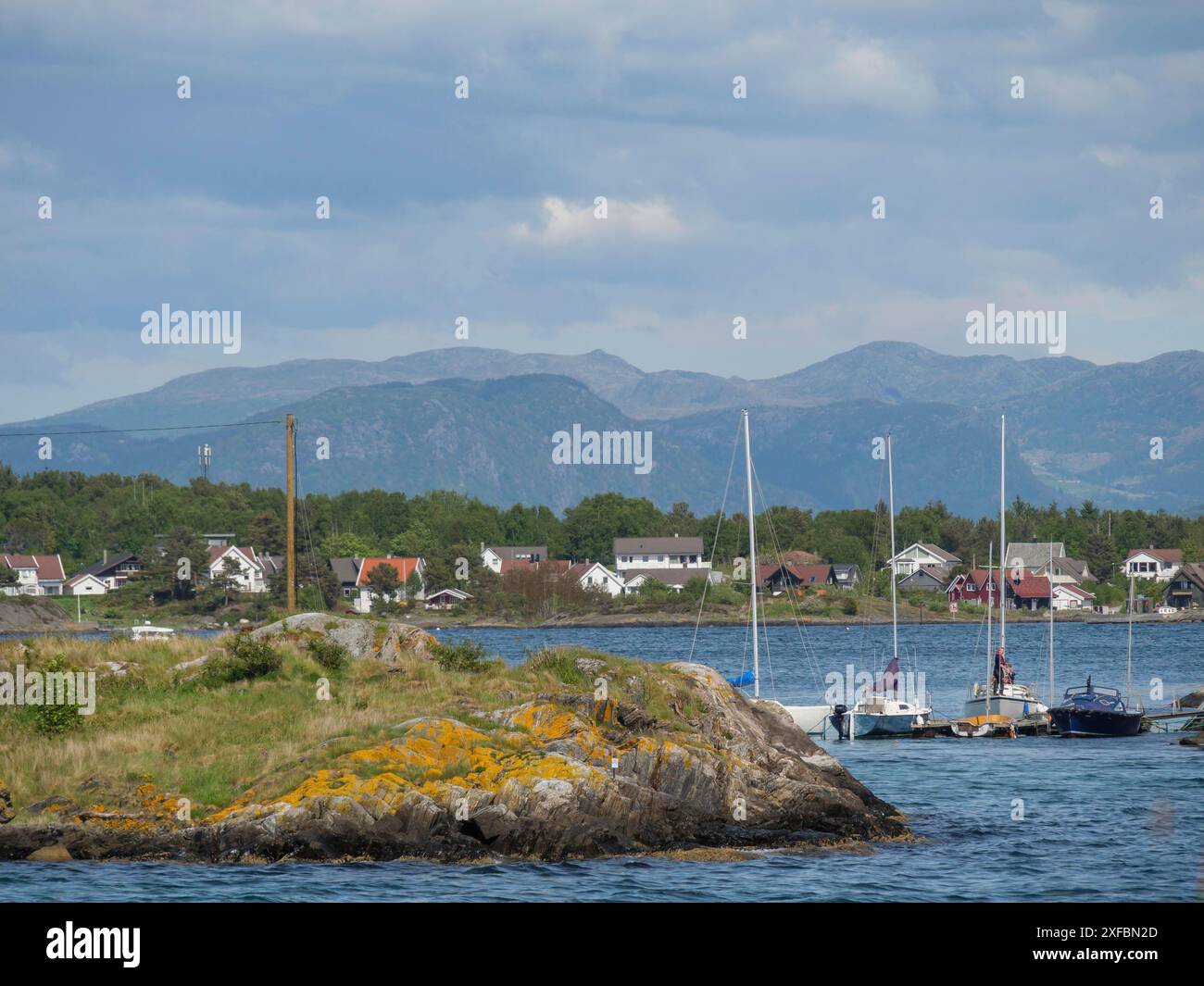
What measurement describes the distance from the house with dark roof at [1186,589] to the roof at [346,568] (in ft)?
330

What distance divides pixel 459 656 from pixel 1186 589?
164857mm

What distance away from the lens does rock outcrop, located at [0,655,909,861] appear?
25750 mm

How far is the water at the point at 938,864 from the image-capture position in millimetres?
23328

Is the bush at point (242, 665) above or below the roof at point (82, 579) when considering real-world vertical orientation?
above

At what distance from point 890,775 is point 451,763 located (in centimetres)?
1913

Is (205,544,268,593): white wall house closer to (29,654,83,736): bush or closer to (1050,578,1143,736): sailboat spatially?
(1050,578,1143,736): sailboat

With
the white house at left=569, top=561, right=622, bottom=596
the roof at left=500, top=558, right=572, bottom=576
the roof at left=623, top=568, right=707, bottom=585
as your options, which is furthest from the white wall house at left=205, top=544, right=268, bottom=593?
the roof at left=623, top=568, right=707, bottom=585

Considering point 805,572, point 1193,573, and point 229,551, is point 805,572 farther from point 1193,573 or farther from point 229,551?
point 229,551

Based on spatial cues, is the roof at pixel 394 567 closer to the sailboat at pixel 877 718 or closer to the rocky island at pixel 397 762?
the sailboat at pixel 877 718

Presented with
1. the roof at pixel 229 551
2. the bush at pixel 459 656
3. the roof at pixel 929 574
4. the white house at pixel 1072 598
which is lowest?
the white house at pixel 1072 598

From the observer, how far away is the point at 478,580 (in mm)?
170750

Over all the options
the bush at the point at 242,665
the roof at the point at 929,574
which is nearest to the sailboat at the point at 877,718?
the bush at the point at 242,665

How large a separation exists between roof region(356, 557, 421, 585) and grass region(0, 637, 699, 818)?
130m

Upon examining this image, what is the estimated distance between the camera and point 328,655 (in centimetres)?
3441
